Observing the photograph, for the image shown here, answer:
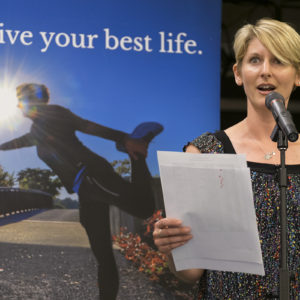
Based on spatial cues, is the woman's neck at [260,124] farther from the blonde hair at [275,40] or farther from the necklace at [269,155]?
the blonde hair at [275,40]

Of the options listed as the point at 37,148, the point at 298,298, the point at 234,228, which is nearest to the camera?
the point at 234,228

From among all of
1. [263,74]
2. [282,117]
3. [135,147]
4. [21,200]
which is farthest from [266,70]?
[21,200]

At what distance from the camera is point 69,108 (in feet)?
9.99

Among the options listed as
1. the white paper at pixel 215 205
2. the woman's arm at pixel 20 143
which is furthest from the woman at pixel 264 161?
the woman's arm at pixel 20 143

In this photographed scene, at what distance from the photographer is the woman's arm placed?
297 centimetres

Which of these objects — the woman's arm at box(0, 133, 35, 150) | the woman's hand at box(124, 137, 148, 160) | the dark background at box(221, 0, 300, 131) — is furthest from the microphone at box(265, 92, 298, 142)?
the dark background at box(221, 0, 300, 131)

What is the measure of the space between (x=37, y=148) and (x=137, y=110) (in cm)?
69

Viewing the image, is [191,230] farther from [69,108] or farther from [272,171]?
[69,108]

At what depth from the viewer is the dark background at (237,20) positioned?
341 cm

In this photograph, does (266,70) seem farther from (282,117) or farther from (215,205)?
(215,205)

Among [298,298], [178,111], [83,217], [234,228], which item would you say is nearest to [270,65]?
[234,228]

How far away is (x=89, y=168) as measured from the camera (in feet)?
9.98

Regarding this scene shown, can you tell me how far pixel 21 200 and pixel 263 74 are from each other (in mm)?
2122

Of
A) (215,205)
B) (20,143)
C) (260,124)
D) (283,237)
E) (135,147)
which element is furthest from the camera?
(135,147)
